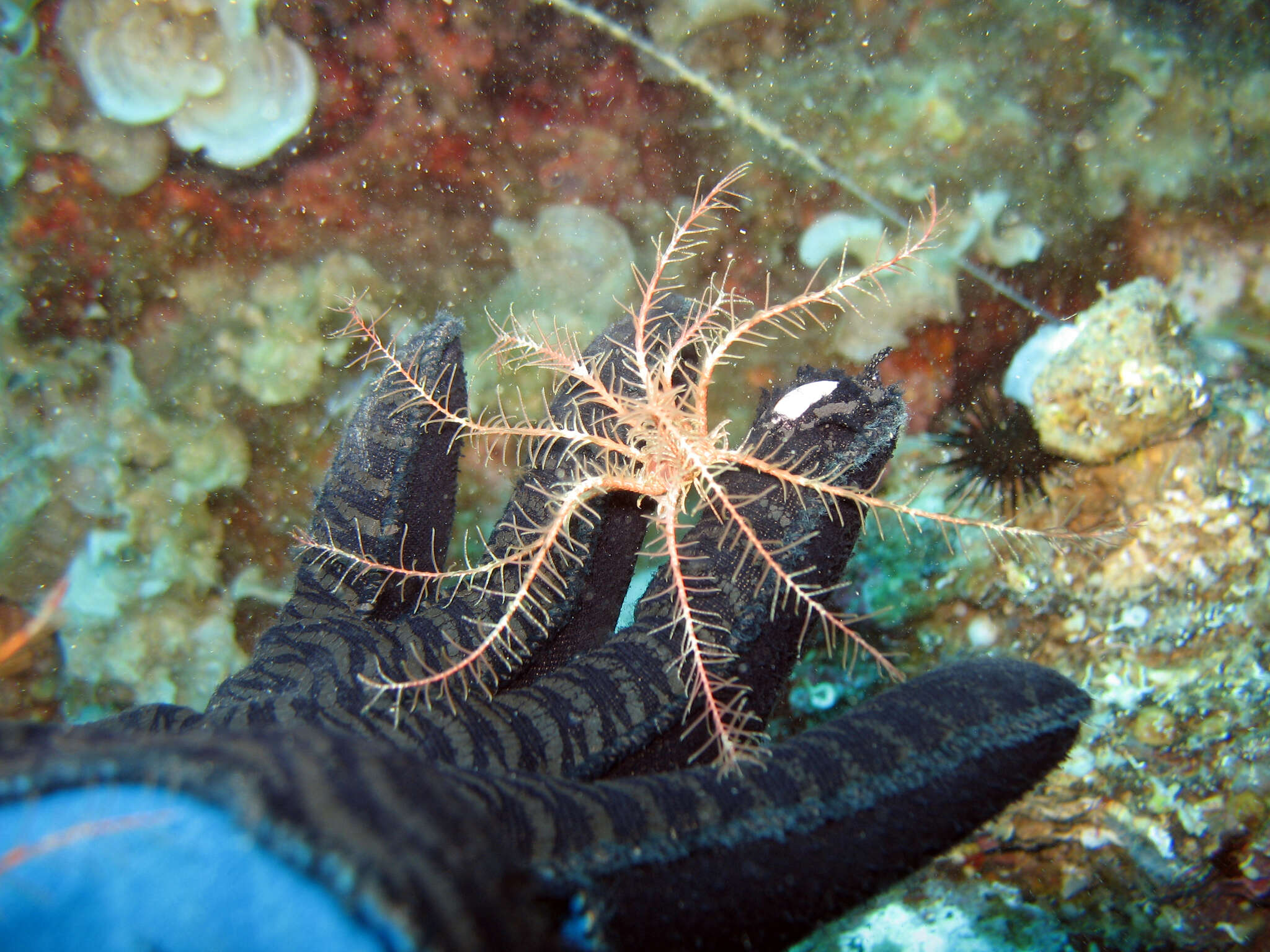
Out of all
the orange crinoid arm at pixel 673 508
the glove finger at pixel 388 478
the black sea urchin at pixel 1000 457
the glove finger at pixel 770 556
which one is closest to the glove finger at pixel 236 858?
the orange crinoid arm at pixel 673 508

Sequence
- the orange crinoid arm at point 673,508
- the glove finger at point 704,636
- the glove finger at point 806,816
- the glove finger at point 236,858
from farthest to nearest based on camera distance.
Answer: the orange crinoid arm at point 673,508 < the glove finger at point 704,636 < the glove finger at point 806,816 < the glove finger at point 236,858

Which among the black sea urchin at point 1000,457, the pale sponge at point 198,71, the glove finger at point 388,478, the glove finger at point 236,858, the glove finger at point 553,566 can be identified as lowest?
the glove finger at point 236,858

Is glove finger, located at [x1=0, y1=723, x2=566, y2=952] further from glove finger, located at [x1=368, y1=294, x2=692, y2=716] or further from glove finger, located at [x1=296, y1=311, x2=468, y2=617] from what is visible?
glove finger, located at [x1=296, y1=311, x2=468, y2=617]

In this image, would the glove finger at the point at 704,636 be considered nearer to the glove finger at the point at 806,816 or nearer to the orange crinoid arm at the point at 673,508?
the orange crinoid arm at the point at 673,508

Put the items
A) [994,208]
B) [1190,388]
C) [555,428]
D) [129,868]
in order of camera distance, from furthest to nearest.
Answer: [994,208], [1190,388], [555,428], [129,868]

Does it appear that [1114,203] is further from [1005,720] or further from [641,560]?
[641,560]

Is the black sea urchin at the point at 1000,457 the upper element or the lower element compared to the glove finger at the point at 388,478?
lower

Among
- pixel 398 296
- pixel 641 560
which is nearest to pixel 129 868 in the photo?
pixel 641 560
